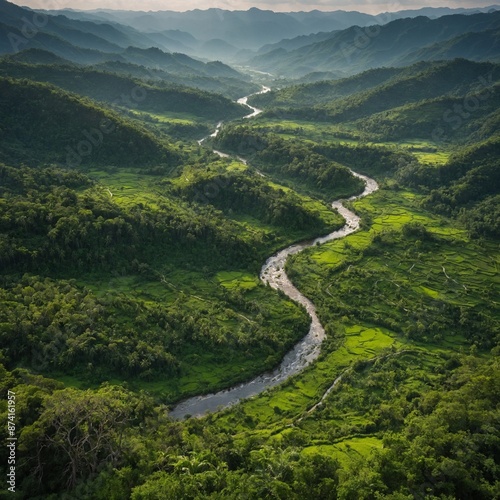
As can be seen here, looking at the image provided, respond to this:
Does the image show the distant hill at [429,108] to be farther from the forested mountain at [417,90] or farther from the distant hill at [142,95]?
the distant hill at [142,95]

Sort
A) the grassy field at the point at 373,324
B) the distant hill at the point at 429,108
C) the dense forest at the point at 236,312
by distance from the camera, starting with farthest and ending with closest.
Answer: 1. the distant hill at the point at 429,108
2. the grassy field at the point at 373,324
3. the dense forest at the point at 236,312

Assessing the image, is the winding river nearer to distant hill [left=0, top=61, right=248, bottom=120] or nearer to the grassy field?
the grassy field

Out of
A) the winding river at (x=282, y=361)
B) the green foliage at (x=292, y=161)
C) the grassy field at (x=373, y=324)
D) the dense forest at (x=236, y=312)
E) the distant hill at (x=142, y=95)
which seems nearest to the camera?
the dense forest at (x=236, y=312)

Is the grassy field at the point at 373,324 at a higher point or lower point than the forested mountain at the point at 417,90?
lower

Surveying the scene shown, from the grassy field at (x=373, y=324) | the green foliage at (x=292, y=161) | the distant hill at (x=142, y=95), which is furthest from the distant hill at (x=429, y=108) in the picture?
the grassy field at (x=373, y=324)

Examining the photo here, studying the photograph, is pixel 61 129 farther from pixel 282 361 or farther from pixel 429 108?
pixel 429 108
